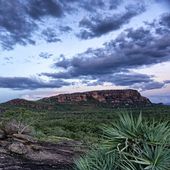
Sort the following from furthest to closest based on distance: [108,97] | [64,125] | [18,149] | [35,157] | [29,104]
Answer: [108,97] < [29,104] < [64,125] < [18,149] < [35,157]

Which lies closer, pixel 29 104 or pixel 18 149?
pixel 18 149

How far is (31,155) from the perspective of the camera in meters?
18.9

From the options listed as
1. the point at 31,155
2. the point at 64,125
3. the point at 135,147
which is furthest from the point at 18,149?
the point at 64,125

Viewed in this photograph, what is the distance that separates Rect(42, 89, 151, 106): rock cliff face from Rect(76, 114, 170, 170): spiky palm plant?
413 feet

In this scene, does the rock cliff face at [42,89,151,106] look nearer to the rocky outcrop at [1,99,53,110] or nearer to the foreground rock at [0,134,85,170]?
the rocky outcrop at [1,99,53,110]

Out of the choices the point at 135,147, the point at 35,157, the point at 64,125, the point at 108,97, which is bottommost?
the point at 35,157

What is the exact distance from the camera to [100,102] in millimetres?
137125

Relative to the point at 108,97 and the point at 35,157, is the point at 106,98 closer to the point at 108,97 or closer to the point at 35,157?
the point at 108,97

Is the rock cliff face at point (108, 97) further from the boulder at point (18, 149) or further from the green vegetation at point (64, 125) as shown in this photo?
the boulder at point (18, 149)

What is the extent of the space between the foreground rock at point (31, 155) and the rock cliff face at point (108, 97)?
113353 mm

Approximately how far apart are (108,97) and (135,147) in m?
141

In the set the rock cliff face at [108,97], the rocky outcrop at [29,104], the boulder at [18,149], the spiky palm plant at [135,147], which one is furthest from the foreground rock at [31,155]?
the rock cliff face at [108,97]

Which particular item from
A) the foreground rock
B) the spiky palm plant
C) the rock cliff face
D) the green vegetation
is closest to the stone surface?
the foreground rock

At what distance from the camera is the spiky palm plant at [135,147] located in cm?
798
